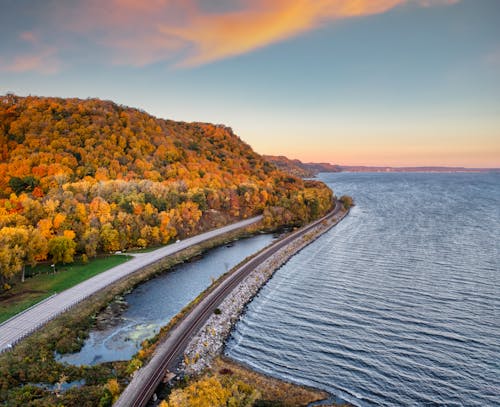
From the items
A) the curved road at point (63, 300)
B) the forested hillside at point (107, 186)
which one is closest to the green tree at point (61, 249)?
the forested hillside at point (107, 186)

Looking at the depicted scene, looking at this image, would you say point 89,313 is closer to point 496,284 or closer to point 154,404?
point 154,404

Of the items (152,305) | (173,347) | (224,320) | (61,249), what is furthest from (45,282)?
(224,320)

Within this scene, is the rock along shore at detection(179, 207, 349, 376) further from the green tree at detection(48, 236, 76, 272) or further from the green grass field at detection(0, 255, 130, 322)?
the green tree at detection(48, 236, 76, 272)

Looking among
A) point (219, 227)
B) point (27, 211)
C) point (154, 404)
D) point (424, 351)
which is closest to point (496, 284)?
point (424, 351)

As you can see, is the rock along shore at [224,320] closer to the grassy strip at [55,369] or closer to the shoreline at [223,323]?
the shoreline at [223,323]

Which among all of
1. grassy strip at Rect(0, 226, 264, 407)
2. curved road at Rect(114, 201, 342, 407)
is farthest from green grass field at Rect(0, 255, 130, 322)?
curved road at Rect(114, 201, 342, 407)

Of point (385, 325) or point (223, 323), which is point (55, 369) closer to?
point (223, 323)

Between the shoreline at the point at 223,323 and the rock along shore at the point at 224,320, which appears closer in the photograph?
the shoreline at the point at 223,323
